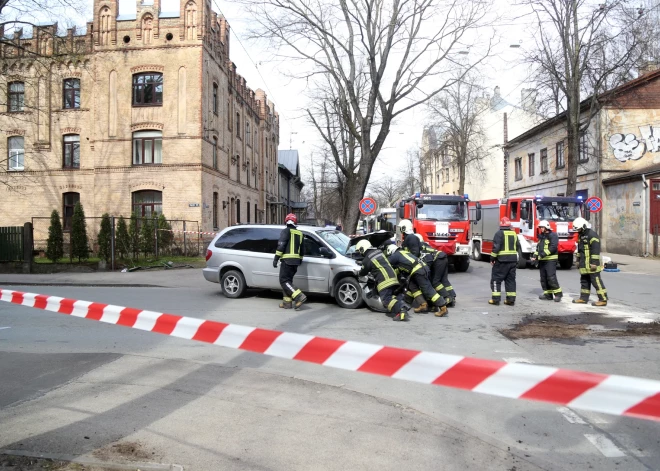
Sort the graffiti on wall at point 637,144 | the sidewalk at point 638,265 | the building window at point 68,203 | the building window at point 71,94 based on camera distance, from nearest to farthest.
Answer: the sidewalk at point 638,265 → the building window at point 71,94 → the building window at point 68,203 → the graffiti on wall at point 637,144

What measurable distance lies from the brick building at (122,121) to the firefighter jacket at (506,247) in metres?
17.7

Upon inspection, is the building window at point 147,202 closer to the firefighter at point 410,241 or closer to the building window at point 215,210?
the building window at point 215,210

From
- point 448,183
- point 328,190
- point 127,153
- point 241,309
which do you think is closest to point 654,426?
point 241,309

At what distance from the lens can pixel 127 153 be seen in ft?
85.7

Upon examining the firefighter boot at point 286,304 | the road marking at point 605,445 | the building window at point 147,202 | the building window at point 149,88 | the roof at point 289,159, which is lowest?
the road marking at point 605,445

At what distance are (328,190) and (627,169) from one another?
31.7 meters

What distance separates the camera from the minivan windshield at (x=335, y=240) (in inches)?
430

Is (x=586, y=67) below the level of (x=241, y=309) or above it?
above

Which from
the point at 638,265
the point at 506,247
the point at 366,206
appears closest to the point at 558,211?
the point at 638,265

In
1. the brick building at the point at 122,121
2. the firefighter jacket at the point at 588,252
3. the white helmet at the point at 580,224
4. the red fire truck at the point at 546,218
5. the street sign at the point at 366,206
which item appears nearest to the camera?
the firefighter jacket at the point at 588,252

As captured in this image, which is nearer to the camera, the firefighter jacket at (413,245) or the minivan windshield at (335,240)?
the firefighter jacket at (413,245)

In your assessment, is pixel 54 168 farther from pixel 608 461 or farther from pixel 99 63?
pixel 608 461

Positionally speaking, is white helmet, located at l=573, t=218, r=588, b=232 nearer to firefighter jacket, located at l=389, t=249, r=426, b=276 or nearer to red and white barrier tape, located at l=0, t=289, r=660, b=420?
firefighter jacket, located at l=389, t=249, r=426, b=276

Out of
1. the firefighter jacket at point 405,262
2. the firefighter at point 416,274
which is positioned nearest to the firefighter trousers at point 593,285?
the firefighter at point 416,274
